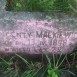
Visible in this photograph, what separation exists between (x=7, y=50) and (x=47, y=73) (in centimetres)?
52

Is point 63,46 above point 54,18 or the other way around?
the other way around

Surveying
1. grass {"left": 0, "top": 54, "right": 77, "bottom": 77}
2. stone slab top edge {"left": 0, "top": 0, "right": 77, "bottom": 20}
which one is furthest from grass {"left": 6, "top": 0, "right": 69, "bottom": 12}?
grass {"left": 0, "top": 54, "right": 77, "bottom": 77}

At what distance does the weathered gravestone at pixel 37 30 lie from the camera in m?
2.25

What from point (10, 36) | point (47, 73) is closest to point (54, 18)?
point (10, 36)

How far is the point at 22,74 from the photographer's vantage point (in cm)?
252

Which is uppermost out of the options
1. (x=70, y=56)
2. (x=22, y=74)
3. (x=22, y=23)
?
(x=22, y=23)

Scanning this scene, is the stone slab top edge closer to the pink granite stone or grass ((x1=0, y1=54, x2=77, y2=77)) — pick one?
the pink granite stone

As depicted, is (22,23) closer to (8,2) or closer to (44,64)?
(8,2)

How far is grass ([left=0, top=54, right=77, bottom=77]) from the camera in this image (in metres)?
2.47

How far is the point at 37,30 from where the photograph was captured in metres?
2.28

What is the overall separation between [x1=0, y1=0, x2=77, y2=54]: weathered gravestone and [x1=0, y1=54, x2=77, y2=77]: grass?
16 cm

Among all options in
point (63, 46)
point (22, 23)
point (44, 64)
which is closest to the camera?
point (22, 23)

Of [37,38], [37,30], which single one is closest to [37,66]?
[37,38]

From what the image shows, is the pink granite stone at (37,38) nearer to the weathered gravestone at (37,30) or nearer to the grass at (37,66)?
the weathered gravestone at (37,30)
